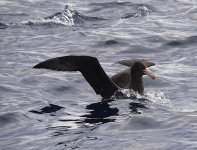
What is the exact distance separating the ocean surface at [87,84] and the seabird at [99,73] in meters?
0.24

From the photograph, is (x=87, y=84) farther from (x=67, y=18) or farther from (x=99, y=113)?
(x=67, y=18)

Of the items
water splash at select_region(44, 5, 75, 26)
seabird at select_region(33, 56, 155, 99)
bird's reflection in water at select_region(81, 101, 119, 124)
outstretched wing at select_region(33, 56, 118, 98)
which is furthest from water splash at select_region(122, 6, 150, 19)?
bird's reflection in water at select_region(81, 101, 119, 124)

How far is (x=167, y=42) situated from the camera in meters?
19.3

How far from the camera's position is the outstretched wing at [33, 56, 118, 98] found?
43.3 feet

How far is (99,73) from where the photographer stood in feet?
44.1

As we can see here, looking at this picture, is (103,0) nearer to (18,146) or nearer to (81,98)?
(81,98)

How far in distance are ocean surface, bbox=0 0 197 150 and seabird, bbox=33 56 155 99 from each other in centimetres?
24

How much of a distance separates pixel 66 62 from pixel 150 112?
1.66m

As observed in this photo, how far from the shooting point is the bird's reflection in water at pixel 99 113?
40.2 feet

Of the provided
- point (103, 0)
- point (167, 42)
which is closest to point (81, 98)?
point (167, 42)

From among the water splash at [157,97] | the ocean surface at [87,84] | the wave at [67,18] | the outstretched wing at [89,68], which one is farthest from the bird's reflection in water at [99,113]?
the wave at [67,18]

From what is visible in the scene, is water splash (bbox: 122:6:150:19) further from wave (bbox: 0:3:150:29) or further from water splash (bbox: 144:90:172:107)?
water splash (bbox: 144:90:172:107)

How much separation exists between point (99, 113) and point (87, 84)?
2.51 metres

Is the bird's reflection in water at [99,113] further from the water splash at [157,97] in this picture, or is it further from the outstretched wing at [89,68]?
the water splash at [157,97]
